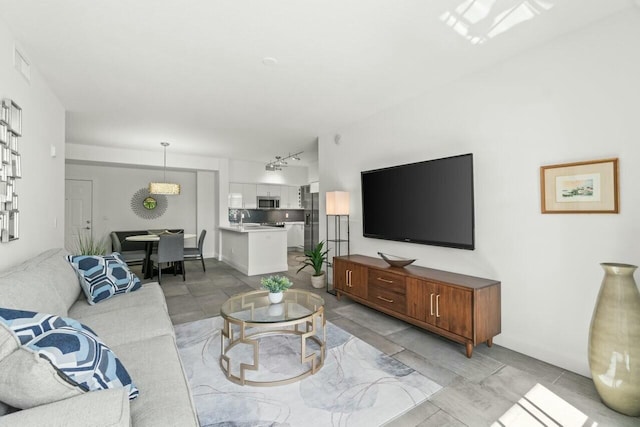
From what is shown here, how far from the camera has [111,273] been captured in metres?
2.76

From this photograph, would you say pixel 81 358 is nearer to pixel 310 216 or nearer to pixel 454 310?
pixel 454 310

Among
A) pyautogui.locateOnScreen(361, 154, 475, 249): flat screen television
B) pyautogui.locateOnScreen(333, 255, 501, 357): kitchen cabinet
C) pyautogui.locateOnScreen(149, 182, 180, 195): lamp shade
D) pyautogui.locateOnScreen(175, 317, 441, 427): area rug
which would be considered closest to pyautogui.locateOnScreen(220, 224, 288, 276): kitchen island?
pyautogui.locateOnScreen(149, 182, 180, 195): lamp shade

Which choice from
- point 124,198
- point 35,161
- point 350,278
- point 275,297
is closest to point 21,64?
point 35,161

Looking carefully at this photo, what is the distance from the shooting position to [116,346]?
180 centimetres

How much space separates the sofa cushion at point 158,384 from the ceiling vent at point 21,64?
7.66 ft

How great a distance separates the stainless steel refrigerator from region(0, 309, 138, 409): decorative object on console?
6.80m

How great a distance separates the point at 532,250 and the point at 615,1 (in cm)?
177

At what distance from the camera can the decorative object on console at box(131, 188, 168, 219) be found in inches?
283

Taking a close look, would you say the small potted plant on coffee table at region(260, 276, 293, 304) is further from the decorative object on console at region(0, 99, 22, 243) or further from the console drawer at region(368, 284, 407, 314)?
the decorative object on console at region(0, 99, 22, 243)

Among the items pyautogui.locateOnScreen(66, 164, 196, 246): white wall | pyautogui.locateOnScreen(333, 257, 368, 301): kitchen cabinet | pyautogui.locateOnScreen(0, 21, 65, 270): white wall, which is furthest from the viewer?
pyautogui.locateOnScreen(66, 164, 196, 246): white wall

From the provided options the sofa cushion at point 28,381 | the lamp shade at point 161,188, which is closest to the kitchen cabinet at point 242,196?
the lamp shade at point 161,188

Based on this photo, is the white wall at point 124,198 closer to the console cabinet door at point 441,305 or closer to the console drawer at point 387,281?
the console drawer at point 387,281

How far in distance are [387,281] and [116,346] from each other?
2.44 meters

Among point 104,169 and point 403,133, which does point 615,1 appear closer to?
point 403,133
